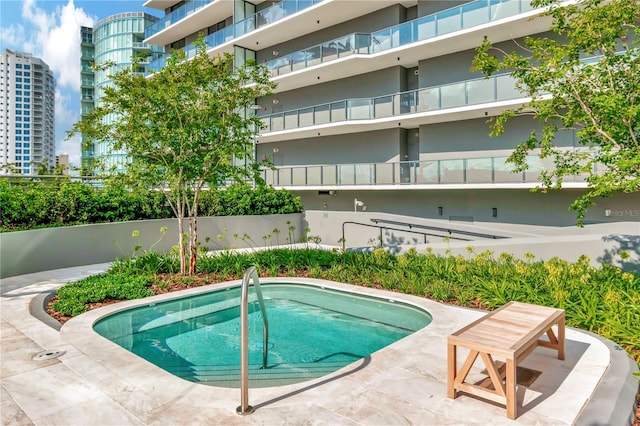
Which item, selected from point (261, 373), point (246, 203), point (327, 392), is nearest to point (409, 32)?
point (246, 203)

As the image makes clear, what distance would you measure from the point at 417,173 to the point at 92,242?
11986 mm

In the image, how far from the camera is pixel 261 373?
5055 millimetres

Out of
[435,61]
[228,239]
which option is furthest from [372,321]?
[435,61]

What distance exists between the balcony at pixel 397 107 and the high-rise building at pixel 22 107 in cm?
6579

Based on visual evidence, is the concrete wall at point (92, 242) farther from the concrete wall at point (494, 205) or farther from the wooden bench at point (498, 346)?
the wooden bench at point (498, 346)

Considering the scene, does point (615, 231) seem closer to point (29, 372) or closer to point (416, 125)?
point (416, 125)

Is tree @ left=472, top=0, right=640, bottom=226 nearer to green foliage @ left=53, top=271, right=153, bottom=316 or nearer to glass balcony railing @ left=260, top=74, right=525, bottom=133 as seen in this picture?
glass balcony railing @ left=260, top=74, right=525, bottom=133

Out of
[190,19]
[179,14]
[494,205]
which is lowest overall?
[494,205]

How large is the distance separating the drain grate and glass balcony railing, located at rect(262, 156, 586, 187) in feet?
24.0

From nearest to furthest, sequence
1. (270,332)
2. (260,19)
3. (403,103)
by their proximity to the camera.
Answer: (270,332)
(403,103)
(260,19)

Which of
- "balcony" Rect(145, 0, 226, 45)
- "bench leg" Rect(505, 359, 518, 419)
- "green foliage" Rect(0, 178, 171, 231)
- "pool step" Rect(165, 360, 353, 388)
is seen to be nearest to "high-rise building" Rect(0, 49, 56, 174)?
"balcony" Rect(145, 0, 226, 45)

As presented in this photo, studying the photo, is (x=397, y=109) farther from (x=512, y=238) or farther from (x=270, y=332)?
(x=270, y=332)

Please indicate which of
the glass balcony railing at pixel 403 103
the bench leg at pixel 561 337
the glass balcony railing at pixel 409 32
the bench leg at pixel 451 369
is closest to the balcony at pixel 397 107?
the glass balcony railing at pixel 403 103

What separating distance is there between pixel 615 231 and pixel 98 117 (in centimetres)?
1384
